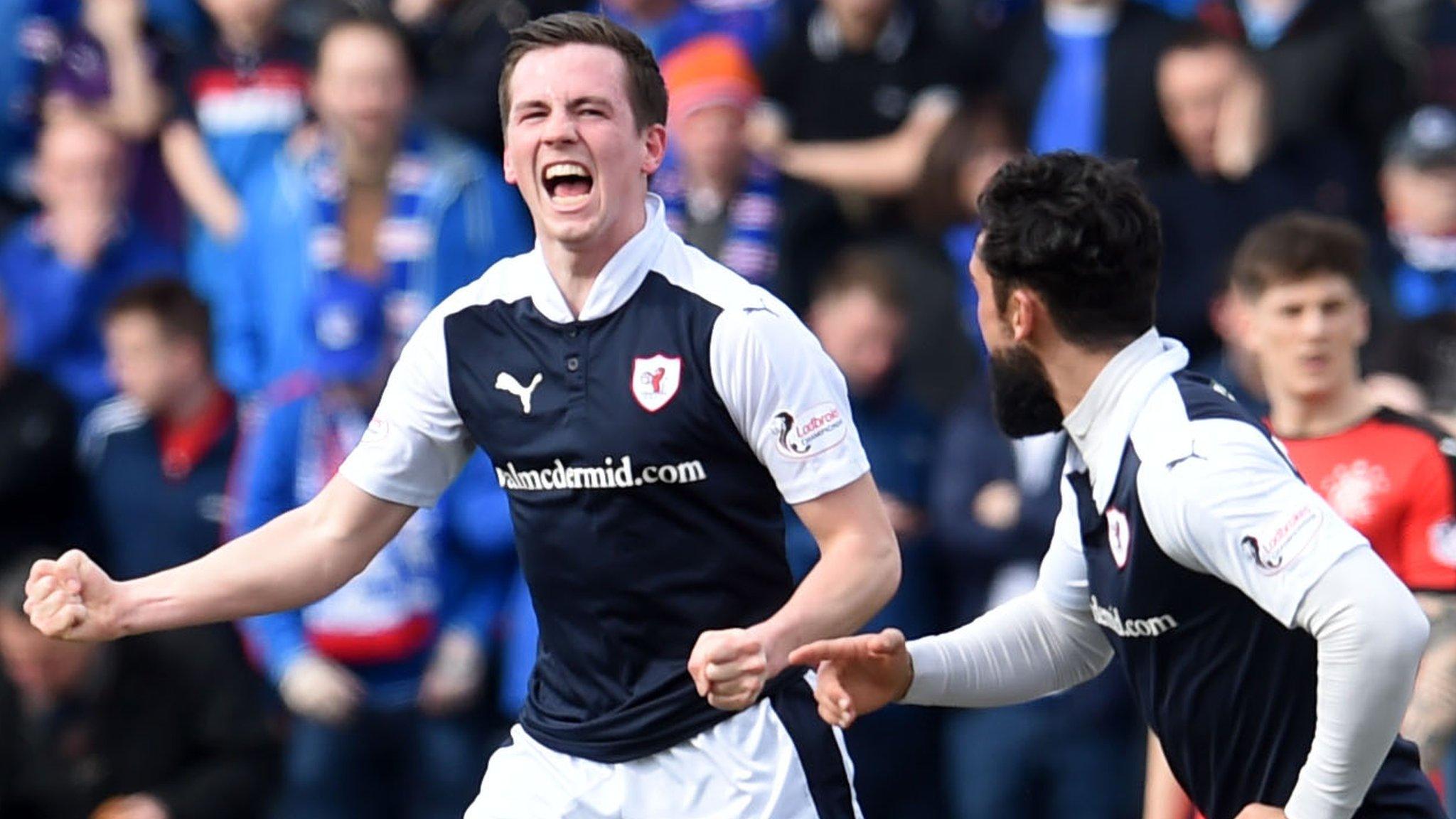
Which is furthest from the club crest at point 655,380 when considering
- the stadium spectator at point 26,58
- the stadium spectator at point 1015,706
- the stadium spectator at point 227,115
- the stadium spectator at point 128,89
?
the stadium spectator at point 26,58

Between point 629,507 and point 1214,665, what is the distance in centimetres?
113

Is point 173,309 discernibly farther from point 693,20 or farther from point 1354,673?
point 1354,673

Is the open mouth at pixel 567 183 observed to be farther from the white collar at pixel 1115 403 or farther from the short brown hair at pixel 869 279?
the short brown hair at pixel 869 279

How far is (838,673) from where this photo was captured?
4582 mm

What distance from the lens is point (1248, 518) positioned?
4234 mm

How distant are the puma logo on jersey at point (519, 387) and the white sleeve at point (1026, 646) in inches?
34.1

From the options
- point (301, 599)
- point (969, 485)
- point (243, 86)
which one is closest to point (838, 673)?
point (301, 599)

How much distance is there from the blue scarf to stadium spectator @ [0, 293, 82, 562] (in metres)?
1.11

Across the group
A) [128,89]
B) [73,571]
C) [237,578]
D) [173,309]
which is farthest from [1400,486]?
[128,89]

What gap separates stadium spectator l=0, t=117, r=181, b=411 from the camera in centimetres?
976

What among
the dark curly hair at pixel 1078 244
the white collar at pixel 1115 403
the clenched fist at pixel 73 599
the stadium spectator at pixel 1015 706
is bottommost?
the stadium spectator at pixel 1015 706

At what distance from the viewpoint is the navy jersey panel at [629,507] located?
4.88 m

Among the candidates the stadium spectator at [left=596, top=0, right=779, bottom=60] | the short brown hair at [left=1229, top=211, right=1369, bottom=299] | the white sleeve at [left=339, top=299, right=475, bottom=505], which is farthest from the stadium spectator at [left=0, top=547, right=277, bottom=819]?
the short brown hair at [left=1229, top=211, right=1369, bottom=299]

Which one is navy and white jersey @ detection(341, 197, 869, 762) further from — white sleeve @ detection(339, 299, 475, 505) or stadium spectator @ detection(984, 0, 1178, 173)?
stadium spectator @ detection(984, 0, 1178, 173)
